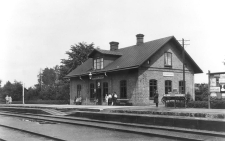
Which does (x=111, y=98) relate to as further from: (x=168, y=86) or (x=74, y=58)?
(x=74, y=58)

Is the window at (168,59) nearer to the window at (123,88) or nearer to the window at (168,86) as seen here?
the window at (168,86)

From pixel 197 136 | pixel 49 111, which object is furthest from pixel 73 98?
pixel 197 136

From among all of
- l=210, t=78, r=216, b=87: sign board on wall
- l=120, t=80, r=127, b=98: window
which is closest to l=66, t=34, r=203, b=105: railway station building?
l=120, t=80, r=127, b=98: window

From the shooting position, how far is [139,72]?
2552 cm

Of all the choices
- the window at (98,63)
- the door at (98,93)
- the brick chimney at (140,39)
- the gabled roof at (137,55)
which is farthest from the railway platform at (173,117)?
the brick chimney at (140,39)

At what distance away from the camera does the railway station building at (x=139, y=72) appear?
25.8m

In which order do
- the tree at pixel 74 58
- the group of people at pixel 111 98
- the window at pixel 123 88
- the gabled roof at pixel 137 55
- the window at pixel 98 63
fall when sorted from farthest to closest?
1. the tree at pixel 74 58
2. the window at pixel 98 63
3. the window at pixel 123 88
4. the group of people at pixel 111 98
5. the gabled roof at pixel 137 55

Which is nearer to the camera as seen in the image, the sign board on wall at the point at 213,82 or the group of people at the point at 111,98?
the sign board on wall at the point at 213,82

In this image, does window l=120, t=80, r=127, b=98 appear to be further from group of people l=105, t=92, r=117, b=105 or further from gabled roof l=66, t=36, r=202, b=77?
gabled roof l=66, t=36, r=202, b=77

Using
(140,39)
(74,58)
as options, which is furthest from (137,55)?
(74,58)

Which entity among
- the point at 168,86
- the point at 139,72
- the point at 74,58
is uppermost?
the point at 74,58

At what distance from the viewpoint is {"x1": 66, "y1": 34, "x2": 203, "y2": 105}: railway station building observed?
2578 centimetres

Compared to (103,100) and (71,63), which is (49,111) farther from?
(71,63)

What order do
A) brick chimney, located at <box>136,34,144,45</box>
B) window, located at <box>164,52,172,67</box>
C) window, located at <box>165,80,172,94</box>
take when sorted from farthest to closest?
brick chimney, located at <box>136,34,144,45</box>, window, located at <box>164,52,172,67</box>, window, located at <box>165,80,172,94</box>
